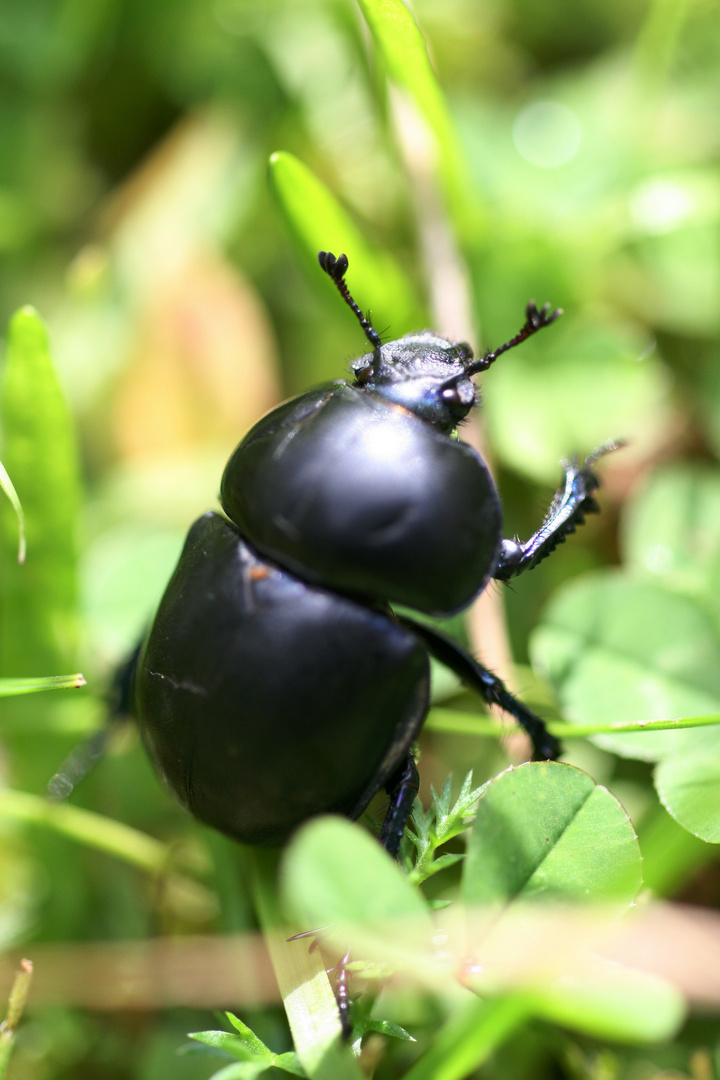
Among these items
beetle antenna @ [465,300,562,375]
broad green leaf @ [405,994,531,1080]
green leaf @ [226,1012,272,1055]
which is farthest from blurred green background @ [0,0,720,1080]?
beetle antenna @ [465,300,562,375]

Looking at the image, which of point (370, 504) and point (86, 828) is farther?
point (86, 828)

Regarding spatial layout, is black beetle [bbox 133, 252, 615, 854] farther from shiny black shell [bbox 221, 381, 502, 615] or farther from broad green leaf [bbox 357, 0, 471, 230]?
broad green leaf [bbox 357, 0, 471, 230]

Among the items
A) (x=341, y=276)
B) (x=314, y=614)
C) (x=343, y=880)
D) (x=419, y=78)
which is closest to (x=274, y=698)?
(x=314, y=614)

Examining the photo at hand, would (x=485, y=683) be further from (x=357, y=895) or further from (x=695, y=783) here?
(x=357, y=895)

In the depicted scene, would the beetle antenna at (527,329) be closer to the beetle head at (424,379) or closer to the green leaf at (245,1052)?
the beetle head at (424,379)

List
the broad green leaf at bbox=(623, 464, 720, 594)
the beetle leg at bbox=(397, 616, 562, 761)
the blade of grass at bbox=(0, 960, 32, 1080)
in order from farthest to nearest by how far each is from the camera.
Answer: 1. the broad green leaf at bbox=(623, 464, 720, 594)
2. the beetle leg at bbox=(397, 616, 562, 761)
3. the blade of grass at bbox=(0, 960, 32, 1080)

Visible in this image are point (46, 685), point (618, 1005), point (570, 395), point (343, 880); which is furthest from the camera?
point (570, 395)

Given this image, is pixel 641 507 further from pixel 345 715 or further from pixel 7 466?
pixel 7 466
